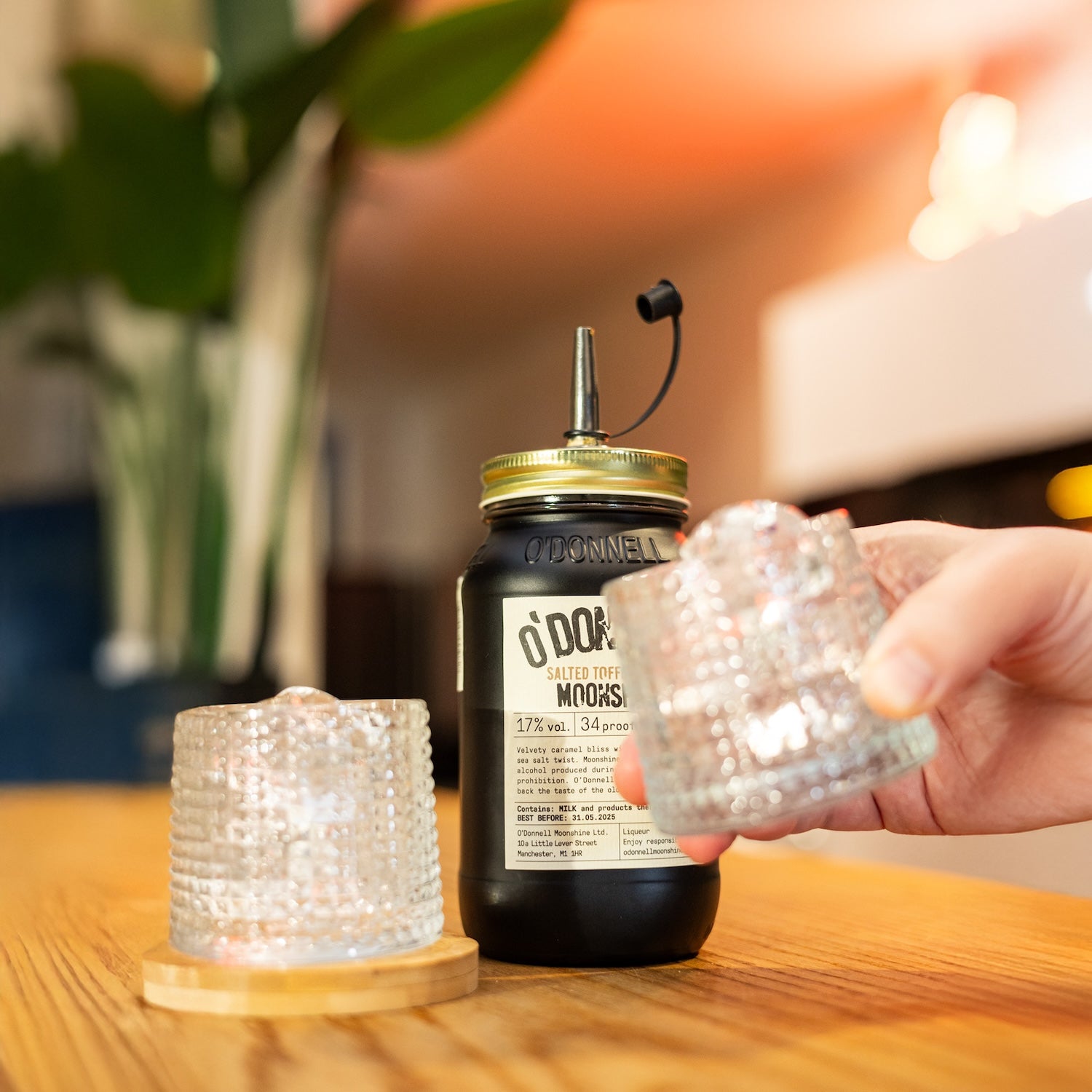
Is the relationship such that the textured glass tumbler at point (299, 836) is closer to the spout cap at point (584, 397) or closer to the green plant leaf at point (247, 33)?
the spout cap at point (584, 397)

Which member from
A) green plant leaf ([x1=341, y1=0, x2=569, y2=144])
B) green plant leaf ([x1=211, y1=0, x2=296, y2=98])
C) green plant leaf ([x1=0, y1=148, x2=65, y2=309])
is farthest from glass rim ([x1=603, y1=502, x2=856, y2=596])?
green plant leaf ([x1=211, y1=0, x2=296, y2=98])

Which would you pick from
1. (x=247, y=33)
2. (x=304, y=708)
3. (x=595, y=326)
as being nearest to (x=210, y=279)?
(x=247, y=33)

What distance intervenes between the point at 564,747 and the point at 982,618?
189mm

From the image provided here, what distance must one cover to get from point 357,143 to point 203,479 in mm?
671

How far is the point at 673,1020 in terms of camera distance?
1.44 feet

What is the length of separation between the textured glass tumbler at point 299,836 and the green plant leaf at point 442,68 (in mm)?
1665

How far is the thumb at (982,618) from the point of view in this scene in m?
0.40

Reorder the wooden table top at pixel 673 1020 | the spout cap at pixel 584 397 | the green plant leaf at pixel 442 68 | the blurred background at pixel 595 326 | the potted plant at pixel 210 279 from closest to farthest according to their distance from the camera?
the wooden table top at pixel 673 1020, the spout cap at pixel 584 397, the green plant leaf at pixel 442 68, the potted plant at pixel 210 279, the blurred background at pixel 595 326

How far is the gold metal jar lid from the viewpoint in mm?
564

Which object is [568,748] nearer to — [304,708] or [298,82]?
[304,708]

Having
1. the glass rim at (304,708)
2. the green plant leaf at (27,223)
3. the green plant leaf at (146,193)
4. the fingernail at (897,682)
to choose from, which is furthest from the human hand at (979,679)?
the green plant leaf at (27,223)

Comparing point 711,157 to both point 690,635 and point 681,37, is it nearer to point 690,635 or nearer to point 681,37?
point 681,37

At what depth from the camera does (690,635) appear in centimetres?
42

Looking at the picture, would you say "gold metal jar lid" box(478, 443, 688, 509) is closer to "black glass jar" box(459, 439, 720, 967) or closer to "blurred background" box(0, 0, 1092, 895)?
"black glass jar" box(459, 439, 720, 967)
